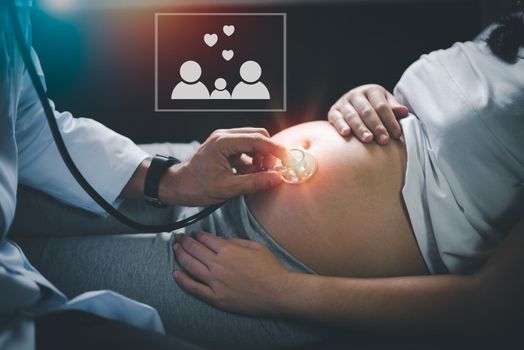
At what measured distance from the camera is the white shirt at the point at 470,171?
28.8 inches

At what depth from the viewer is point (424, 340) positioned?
711mm

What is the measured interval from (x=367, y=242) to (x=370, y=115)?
0.25 meters

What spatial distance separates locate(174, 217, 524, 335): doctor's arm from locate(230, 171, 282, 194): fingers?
0.33 ft

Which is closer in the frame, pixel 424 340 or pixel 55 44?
pixel 424 340

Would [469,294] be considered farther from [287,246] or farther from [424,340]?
[287,246]

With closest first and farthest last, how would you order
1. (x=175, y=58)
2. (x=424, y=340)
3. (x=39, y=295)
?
(x=39, y=295) → (x=424, y=340) → (x=175, y=58)

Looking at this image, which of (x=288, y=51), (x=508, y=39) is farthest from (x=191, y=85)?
(x=508, y=39)

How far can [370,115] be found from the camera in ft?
2.77

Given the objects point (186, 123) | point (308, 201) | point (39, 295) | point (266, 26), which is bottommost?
point (39, 295)

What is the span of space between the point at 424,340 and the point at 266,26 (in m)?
1.00

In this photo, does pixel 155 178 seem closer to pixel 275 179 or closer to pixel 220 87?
pixel 275 179

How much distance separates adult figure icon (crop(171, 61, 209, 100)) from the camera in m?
1.27

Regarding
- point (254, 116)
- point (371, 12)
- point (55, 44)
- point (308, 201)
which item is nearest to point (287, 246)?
point (308, 201)

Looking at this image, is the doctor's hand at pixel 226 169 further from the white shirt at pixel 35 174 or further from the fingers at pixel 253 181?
the white shirt at pixel 35 174
